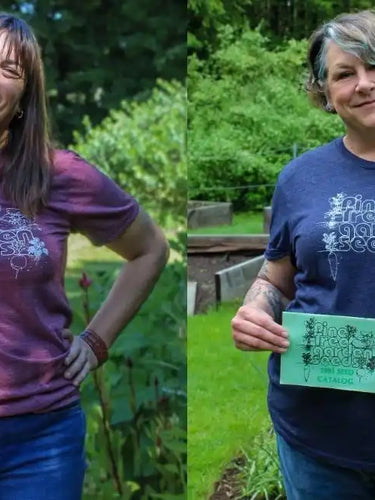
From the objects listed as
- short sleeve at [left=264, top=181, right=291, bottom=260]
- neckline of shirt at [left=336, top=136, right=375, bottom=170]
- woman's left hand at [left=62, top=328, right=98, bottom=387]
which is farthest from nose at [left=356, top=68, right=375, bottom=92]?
woman's left hand at [left=62, top=328, right=98, bottom=387]

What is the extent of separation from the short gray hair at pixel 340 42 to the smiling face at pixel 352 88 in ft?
0.04

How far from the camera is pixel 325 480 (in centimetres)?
138

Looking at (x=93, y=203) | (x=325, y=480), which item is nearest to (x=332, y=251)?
(x=325, y=480)

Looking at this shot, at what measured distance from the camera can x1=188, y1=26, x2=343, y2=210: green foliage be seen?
2.41 m

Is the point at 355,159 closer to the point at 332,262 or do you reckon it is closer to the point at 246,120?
the point at 332,262

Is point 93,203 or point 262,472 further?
point 262,472

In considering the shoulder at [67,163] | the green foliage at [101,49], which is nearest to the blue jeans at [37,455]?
the shoulder at [67,163]

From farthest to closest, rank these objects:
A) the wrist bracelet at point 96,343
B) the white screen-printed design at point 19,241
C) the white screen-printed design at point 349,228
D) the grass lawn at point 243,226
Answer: the grass lawn at point 243,226 < the wrist bracelet at point 96,343 < the white screen-printed design at point 19,241 < the white screen-printed design at point 349,228

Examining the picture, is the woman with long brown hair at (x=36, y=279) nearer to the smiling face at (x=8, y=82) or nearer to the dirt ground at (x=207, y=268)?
the smiling face at (x=8, y=82)

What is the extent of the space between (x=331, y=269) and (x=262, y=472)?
1.49 metres

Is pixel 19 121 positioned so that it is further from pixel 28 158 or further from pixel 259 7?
pixel 259 7

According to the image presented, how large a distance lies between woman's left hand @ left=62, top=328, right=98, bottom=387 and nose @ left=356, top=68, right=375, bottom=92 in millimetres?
722

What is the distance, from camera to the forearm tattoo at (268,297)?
1506 millimetres

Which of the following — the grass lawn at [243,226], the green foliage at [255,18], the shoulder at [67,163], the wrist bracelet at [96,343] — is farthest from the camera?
the grass lawn at [243,226]
